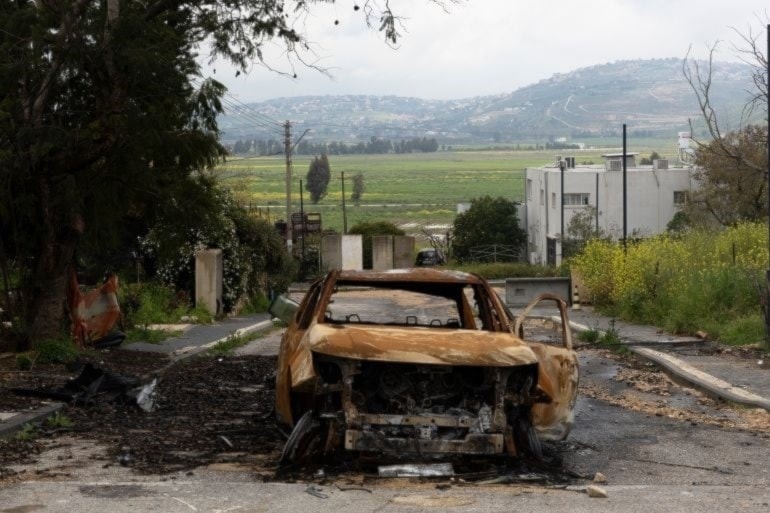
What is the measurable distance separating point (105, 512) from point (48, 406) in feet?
16.8

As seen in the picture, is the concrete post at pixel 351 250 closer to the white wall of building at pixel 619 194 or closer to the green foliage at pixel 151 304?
the white wall of building at pixel 619 194

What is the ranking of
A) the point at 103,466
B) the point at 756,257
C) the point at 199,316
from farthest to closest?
the point at 199,316 < the point at 756,257 < the point at 103,466

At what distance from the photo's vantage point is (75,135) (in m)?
17.0

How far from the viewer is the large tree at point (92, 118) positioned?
1667 cm

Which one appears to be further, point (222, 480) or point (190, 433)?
point (190, 433)

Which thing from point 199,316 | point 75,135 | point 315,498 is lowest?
point 199,316

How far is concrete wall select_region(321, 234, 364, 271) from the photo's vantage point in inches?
2987

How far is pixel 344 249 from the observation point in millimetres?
76688

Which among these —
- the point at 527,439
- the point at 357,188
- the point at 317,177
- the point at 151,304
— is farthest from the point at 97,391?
the point at 357,188

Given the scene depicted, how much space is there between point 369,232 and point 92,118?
68.1 metres

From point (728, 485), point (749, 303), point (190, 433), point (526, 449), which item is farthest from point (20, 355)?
point (749, 303)

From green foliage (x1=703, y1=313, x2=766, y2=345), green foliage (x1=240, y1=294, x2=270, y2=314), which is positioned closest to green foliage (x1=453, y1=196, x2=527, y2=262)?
green foliage (x1=240, y1=294, x2=270, y2=314)

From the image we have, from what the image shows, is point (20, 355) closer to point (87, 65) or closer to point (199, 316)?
point (87, 65)

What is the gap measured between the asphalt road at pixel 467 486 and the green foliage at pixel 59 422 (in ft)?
1.96
